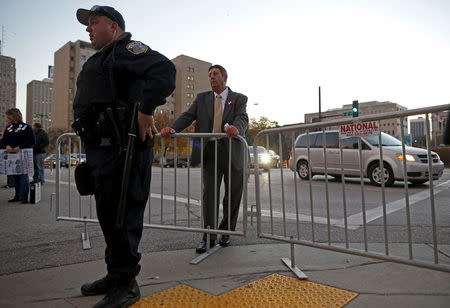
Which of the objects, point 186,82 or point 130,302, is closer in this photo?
point 130,302

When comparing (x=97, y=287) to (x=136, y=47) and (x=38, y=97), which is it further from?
(x=38, y=97)

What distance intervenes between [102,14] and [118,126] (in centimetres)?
85

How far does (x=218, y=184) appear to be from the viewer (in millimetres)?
3629

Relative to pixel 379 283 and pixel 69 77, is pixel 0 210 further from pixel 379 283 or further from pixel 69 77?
pixel 69 77

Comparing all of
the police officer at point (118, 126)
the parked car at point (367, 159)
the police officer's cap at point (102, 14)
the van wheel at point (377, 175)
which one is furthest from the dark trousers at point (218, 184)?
the van wheel at point (377, 175)

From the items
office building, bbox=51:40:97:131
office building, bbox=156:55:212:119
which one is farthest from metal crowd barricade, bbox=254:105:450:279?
office building, bbox=51:40:97:131

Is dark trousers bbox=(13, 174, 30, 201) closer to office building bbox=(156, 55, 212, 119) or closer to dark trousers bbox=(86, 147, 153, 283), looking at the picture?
dark trousers bbox=(86, 147, 153, 283)

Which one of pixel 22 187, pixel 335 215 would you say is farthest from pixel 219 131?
pixel 22 187

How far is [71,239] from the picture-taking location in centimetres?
395

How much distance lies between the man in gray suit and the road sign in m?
1.04

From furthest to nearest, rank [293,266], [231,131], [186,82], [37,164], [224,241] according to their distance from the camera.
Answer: [186,82] < [37,164] < [224,241] < [231,131] < [293,266]

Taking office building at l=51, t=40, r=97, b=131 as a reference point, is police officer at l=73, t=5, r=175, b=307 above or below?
below

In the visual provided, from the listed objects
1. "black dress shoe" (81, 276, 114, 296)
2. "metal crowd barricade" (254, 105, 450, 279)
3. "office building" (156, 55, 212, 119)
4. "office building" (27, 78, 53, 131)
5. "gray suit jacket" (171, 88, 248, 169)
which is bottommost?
"black dress shoe" (81, 276, 114, 296)

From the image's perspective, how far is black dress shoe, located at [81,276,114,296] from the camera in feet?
7.72
